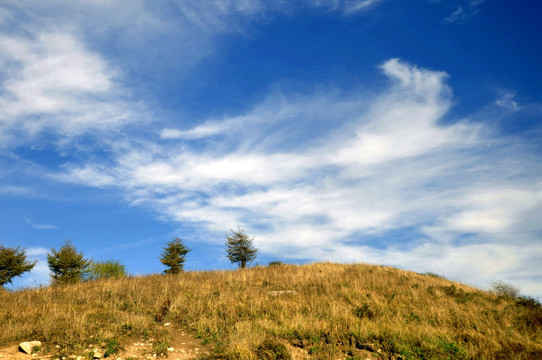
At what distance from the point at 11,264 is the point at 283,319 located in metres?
33.9

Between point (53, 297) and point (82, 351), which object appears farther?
point (53, 297)

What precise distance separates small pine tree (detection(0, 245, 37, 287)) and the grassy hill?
907 inches

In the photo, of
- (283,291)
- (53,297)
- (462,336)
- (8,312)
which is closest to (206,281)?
(283,291)

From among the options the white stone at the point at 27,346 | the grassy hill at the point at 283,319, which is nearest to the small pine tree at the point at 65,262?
the grassy hill at the point at 283,319

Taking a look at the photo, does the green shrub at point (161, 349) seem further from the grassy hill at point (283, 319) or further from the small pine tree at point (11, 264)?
the small pine tree at point (11, 264)

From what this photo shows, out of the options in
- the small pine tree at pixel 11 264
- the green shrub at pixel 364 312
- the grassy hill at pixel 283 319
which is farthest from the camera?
the small pine tree at pixel 11 264

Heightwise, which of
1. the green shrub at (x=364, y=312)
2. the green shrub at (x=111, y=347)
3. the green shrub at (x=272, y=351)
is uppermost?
the green shrub at (x=364, y=312)

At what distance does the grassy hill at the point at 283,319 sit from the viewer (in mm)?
8789

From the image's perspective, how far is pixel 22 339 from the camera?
867cm

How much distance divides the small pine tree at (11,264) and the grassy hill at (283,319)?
23.0 metres

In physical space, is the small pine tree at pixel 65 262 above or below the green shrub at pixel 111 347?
above

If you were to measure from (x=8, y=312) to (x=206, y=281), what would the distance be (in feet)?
29.0

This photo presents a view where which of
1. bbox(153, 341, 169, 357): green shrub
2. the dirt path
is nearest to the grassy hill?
the dirt path

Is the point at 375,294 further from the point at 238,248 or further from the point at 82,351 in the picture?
the point at 238,248
